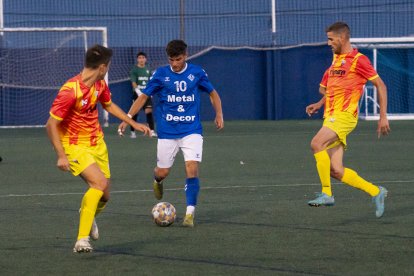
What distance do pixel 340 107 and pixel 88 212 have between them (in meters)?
3.60

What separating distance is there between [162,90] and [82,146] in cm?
224

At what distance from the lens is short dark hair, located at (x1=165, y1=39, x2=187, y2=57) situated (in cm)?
1064

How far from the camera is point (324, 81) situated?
11.7m

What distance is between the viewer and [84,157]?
891cm

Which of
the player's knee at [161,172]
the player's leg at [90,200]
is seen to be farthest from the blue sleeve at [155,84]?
the player's leg at [90,200]

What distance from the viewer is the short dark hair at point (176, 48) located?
10641 mm

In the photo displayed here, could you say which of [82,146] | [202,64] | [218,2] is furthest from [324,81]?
[218,2]

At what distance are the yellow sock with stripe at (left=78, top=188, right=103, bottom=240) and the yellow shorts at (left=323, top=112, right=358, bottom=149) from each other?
10.6 ft

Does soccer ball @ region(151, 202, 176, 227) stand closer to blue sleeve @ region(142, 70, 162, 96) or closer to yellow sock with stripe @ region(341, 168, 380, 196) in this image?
blue sleeve @ region(142, 70, 162, 96)

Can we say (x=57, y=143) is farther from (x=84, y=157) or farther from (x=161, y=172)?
(x=161, y=172)

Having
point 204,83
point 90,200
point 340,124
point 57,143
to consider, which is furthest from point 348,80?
point 57,143

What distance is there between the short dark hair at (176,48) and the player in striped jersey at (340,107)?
1.59 meters

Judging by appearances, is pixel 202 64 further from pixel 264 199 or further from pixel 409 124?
pixel 264 199

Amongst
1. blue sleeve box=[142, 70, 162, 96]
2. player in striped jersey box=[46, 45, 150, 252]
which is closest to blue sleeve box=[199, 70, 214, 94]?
blue sleeve box=[142, 70, 162, 96]
